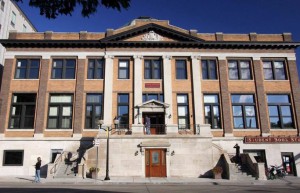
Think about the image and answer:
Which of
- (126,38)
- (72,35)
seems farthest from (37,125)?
(126,38)

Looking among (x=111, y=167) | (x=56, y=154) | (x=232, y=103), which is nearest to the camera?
(x=111, y=167)

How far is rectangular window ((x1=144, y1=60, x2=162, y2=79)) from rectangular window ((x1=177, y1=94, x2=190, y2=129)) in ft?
10.3

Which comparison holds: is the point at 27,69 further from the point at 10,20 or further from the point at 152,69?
the point at 10,20

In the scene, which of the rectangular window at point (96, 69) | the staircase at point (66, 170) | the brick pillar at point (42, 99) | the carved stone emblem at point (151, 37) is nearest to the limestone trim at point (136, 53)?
→ the rectangular window at point (96, 69)

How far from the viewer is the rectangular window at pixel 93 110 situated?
27.2 meters

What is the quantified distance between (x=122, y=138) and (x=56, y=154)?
7.01 meters

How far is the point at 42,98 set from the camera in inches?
1079

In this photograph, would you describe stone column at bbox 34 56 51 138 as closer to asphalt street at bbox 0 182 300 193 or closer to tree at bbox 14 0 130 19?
asphalt street at bbox 0 182 300 193

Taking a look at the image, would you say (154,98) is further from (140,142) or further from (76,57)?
(76,57)

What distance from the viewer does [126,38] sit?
1155 inches

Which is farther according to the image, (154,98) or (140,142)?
(154,98)

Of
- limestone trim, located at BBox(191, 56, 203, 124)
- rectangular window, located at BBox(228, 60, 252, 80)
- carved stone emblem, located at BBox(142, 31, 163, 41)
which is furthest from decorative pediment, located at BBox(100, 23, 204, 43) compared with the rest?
rectangular window, located at BBox(228, 60, 252, 80)

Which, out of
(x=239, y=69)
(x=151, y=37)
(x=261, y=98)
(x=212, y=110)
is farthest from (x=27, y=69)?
(x=261, y=98)

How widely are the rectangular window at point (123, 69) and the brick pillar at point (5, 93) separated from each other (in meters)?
10.6
